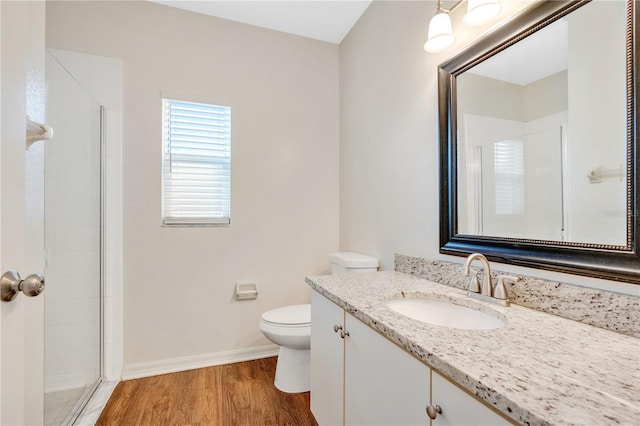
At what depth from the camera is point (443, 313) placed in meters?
1.19

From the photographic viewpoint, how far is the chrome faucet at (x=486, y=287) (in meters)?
1.06

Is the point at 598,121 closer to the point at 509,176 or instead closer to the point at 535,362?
the point at 509,176

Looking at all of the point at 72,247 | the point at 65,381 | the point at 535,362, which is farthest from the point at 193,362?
the point at 535,362

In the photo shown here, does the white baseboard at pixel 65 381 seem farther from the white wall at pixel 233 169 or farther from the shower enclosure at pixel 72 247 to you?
the white wall at pixel 233 169

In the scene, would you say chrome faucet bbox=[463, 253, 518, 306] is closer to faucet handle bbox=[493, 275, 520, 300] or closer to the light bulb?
faucet handle bbox=[493, 275, 520, 300]

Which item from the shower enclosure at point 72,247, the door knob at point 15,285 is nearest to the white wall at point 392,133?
the door knob at point 15,285

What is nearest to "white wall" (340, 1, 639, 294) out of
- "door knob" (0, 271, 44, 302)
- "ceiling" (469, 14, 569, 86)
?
"ceiling" (469, 14, 569, 86)

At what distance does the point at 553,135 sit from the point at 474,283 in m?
0.59

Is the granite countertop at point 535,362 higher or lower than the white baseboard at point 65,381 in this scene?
higher

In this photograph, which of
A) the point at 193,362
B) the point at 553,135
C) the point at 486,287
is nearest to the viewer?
the point at 553,135

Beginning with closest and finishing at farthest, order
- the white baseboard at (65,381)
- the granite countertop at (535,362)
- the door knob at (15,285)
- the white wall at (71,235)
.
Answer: the granite countertop at (535,362), the door knob at (15,285), the white baseboard at (65,381), the white wall at (71,235)

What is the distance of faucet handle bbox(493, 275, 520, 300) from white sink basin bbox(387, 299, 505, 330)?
8cm

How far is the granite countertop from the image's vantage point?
50cm

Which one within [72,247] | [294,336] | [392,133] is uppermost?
[392,133]
